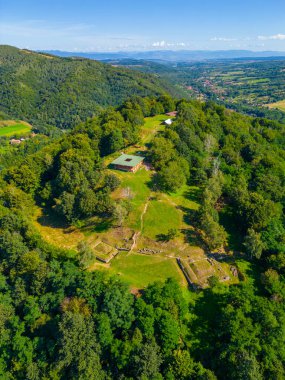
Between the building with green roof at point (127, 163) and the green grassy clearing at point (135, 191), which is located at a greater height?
the building with green roof at point (127, 163)

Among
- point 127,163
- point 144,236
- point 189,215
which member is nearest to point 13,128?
point 127,163

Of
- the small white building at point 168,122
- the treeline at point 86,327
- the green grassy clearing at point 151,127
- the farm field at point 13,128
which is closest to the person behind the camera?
the treeline at point 86,327

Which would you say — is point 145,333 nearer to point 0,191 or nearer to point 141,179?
point 141,179

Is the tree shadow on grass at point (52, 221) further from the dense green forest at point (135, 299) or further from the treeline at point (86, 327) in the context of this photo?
the treeline at point (86, 327)

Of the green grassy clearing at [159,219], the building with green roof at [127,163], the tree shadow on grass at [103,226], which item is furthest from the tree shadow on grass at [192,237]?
the building with green roof at [127,163]

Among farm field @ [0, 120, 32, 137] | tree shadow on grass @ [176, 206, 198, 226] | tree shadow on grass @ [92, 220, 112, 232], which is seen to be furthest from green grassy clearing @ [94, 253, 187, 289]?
farm field @ [0, 120, 32, 137]

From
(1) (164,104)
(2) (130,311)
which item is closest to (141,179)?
(2) (130,311)

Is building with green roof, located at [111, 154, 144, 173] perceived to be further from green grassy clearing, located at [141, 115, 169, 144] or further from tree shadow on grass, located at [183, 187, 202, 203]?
tree shadow on grass, located at [183, 187, 202, 203]
